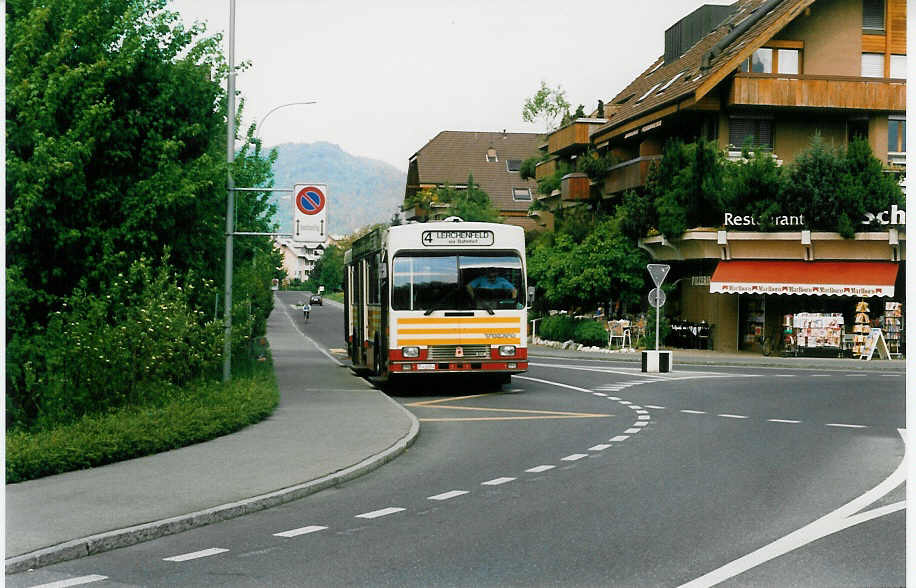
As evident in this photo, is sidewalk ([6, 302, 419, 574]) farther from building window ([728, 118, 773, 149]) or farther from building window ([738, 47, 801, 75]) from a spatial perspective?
building window ([738, 47, 801, 75])

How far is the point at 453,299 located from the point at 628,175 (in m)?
27.6

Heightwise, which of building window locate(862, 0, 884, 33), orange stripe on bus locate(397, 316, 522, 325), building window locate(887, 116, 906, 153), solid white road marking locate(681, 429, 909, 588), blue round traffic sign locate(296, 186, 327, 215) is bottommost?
solid white road marking locate(681, 429, 909, 588)

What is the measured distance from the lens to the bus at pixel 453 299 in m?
21.4

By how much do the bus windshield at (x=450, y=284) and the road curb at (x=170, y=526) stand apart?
9.58 m

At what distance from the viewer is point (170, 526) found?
859 centimetres

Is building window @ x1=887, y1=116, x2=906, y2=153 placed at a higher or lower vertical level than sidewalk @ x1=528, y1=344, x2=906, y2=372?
higher

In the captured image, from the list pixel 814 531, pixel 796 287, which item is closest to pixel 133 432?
pixel 814 531

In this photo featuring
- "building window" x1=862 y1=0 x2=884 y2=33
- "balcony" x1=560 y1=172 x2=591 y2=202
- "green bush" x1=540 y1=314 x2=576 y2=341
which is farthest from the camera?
"balcony" x1=560 y1=172 x2=591 y2=202

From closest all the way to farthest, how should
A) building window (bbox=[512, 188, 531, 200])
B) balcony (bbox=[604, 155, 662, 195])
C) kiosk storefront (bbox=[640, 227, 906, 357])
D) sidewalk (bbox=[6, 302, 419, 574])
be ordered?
1. sidewalk (bbox=[6, 302, 419, 574])
2. kiosk storefront (bbox=[640, 227, 906, 357])
3. balcony (bbox=[604, 155, 662, 195])
4. building window (bbox=[512, 188, 531, 200])

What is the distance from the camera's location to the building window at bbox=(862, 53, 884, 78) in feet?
149

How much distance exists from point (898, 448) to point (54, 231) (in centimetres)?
1198

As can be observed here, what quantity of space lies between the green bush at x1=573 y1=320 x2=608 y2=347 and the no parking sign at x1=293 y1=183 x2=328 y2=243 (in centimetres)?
2477

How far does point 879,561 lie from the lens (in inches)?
291

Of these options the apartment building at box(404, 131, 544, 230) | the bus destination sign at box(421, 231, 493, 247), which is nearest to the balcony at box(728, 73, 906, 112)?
the bus destination sign at box(421, 231, 493, 247)
